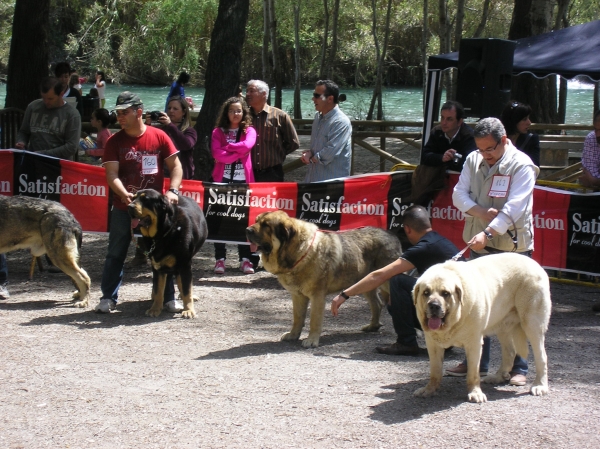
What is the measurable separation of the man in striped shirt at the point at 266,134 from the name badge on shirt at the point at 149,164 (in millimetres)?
2135

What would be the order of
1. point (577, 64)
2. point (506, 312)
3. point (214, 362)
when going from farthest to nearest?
point (577, 64) → point (214, 362) → point (506, 312)

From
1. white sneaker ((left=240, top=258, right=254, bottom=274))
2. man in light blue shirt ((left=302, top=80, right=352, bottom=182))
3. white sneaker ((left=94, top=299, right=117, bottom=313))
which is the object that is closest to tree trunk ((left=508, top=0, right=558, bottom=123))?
man in light blue shirt ((left=302, top=80, right=352, bottom=182))

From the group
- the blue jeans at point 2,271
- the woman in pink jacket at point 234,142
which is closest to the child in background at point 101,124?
the woman in pink jacket at point 234,142

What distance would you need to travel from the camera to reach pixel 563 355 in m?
6.85

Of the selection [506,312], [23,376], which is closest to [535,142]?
[506,312]

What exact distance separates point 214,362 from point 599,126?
17.5 ft

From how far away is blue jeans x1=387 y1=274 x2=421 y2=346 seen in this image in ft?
21.6

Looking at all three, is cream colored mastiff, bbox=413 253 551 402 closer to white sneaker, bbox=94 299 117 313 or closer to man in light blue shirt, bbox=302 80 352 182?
white sneaker, bbox=94 299 117 313

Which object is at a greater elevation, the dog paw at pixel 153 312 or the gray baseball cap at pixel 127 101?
the gray baseball cap at pixel 127 101

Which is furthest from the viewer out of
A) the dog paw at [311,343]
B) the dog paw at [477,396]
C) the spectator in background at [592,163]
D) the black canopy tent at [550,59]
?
the black canopy tent at [550,59]

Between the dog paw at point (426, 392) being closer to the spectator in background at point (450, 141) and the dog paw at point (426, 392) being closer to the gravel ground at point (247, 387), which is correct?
the gravel ground at point (247, 387)

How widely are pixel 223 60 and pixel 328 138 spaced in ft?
11.4

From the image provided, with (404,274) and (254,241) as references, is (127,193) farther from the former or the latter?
(404,274)

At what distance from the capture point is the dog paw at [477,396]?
543 centimetres
